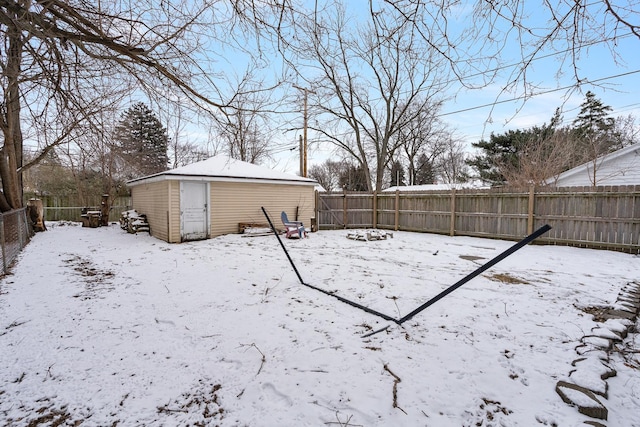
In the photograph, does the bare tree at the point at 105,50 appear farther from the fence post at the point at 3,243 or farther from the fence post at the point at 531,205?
the fence post at the point at 531,205

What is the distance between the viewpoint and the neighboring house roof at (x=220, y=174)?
9.12 meters

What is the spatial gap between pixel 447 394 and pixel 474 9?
2.75 metres

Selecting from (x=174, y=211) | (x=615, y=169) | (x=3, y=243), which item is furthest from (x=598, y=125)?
(x=3, y=243)

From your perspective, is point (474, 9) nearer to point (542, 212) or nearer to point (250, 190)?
point (542, 212)

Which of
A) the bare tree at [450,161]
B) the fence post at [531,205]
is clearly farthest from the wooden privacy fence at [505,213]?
the bare tree at [450,161]

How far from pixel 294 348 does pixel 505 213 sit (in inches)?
338

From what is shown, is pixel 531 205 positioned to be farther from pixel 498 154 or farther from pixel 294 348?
pixel 498 154

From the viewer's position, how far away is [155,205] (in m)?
10.3

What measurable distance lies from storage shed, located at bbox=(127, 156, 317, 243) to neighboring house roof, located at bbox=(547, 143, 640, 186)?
1116 cm

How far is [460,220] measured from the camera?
33.3 feet

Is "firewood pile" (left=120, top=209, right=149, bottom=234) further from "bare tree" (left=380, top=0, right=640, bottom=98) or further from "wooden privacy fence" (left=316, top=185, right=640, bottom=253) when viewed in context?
"bare tree" (left=380, top=0, right=640, bottom=98)

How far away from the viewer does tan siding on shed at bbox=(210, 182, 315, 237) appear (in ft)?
33.1

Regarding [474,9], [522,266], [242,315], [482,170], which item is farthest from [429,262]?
[482,170]

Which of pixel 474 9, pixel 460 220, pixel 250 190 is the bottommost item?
pixel 460 220
